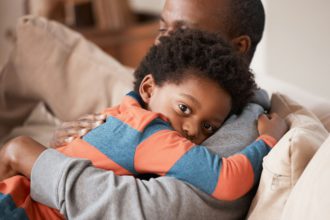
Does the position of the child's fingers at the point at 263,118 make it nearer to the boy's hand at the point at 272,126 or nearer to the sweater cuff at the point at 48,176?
the boy's hand at the point at 272,126

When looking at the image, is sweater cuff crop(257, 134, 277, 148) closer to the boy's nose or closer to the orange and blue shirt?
the orange and blue shirt

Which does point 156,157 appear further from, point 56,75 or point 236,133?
point 56,75


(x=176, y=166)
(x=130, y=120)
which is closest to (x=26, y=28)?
(x=130, y=120)

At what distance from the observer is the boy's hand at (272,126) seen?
1.08 meters

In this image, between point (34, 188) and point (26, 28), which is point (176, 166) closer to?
point (34, 188)

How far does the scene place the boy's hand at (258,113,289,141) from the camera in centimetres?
108

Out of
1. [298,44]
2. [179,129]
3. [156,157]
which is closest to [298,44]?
[298,44]

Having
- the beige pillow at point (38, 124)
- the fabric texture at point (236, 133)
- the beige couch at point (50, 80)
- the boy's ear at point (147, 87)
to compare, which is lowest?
the beige pillow at point (38, 124)

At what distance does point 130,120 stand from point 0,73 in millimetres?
1082

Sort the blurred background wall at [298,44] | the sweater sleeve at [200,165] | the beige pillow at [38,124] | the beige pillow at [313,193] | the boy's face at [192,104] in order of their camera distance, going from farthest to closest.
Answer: the blurred background wall at [298,44] < the beige pillow at [38,124] < the boy's face at [192,104] < the sweater sleeve at [200,165] < the beige pillow at [313,193]

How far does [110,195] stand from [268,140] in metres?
0.34

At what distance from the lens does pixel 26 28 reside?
1.92m

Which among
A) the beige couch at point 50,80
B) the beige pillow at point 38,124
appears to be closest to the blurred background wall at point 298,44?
the beige couch at point 50,80

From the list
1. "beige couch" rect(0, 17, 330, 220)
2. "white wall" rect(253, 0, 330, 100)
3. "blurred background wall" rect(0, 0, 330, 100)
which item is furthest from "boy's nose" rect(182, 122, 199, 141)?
"blurred background wall" rect(0, 0, 330, 100)
